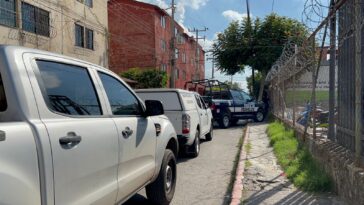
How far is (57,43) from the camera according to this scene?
74.8 ft

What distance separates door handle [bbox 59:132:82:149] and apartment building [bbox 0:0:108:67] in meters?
16.1

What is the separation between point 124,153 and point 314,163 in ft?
14.7

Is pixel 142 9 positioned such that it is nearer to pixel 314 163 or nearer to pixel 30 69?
pixel 314 163

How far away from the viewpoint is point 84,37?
86.6 ft

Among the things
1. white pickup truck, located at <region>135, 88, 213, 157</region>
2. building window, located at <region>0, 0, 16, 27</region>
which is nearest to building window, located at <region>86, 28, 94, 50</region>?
building window, located at <region>0, 0, 16, 27</region>

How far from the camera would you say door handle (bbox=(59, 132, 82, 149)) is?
310 centimetres

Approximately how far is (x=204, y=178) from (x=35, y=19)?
15.8 meters

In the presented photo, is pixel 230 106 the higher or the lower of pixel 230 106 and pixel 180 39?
the lower

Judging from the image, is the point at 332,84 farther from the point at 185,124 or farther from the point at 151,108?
the point at 185,124

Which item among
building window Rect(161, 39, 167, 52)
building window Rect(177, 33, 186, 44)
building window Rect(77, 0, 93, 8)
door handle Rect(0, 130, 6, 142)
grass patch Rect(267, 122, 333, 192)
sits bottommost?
grass patch Rect(267, 122, 333, 192)

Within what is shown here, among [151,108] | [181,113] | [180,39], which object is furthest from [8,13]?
[180,39]

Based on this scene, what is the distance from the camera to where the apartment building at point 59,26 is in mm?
18844

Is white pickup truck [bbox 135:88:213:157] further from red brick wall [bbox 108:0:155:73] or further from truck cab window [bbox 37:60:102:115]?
red brick wall [bbox 108:0:155:73]

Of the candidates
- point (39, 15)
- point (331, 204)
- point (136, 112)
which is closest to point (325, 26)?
point (331, 204)
